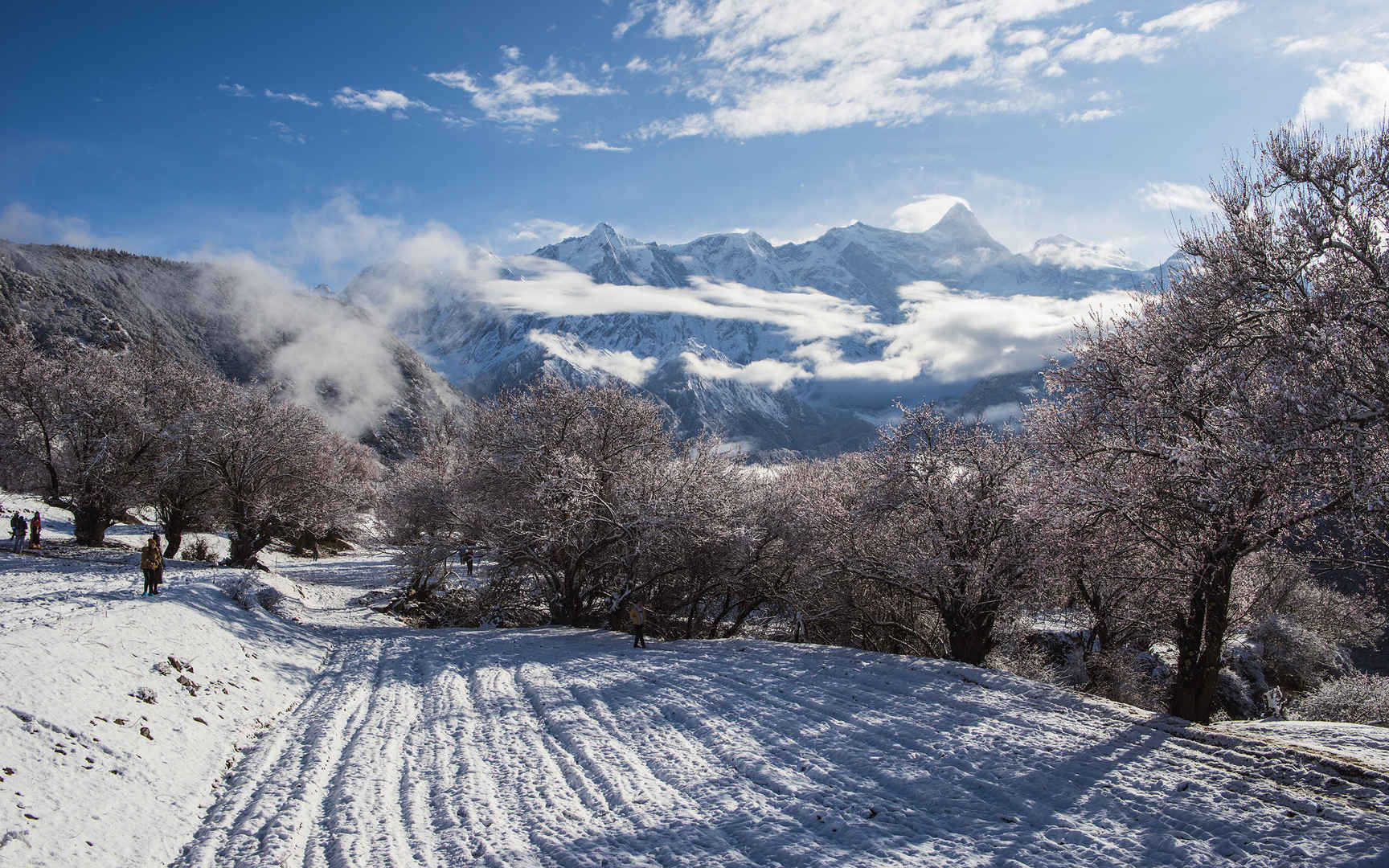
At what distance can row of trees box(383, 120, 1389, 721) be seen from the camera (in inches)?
364

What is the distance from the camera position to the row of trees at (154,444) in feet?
99.7

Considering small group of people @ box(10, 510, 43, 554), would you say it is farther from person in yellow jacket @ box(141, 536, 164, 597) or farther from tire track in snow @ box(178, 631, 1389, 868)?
tire track in snow @ box(178, 631, 1389, 868)

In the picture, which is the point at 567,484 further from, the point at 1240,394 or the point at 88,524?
the point at 88,524

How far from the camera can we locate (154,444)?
106ft

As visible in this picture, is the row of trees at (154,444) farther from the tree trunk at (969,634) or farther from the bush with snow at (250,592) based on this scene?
the tree trunk at (969,634)

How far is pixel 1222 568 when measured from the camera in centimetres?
1211

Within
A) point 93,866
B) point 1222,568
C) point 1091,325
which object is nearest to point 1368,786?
point 1222,568

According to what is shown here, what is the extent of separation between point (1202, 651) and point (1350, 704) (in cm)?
1653

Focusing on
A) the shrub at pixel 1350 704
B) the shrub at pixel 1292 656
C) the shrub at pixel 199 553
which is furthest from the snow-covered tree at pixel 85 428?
the shrub at pixel 1292 656

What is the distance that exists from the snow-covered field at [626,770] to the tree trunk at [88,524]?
62.0 ft

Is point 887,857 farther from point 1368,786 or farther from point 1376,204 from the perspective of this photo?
point 1376,204

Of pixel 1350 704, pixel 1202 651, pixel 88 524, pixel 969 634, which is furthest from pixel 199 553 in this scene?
pixel 1350 704

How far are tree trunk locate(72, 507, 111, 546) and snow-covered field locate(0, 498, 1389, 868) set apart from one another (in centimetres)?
1890

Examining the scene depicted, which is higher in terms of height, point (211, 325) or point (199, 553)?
point (211, 325)
